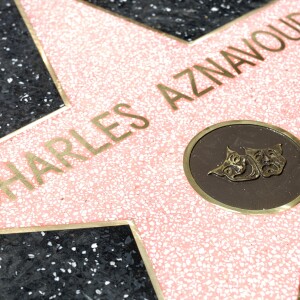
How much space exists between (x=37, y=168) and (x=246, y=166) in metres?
0.58

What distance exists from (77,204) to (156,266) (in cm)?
28

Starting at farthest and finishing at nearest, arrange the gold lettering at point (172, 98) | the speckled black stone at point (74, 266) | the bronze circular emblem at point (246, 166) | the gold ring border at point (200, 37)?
the gold ring border at point (200, 37) < the gold lettering at point (172, 98) < the bronze circular emblem at point (246, 166) < the speckled black stone at point (74, 266)

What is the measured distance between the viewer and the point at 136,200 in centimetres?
152

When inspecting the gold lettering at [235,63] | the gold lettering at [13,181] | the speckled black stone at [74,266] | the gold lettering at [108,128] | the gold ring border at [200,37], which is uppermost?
the gold ring border at [200,37]

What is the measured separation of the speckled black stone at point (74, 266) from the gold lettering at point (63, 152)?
0.24m

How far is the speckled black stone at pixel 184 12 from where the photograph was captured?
205cm

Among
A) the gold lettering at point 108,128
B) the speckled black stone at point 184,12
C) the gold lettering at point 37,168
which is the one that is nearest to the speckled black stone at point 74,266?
the gold lettering at point 37,168

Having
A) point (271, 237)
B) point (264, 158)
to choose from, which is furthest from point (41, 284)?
point (264, 158)

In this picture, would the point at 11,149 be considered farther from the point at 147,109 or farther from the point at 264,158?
the point at 264,158

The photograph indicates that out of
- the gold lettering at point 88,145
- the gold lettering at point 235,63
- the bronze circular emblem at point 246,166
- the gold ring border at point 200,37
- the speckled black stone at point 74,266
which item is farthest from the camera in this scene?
the gold ring border at point 200,37

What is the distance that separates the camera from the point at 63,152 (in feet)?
5.33

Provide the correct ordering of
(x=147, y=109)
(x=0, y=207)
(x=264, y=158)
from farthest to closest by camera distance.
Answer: (x=147, y=109)
(x=264, y=158)
(x=0, y=207)

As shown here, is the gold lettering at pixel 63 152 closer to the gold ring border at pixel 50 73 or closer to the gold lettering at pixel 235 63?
the gold ring border at pixel 50 73

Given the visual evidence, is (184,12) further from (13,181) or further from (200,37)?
(13,181)
